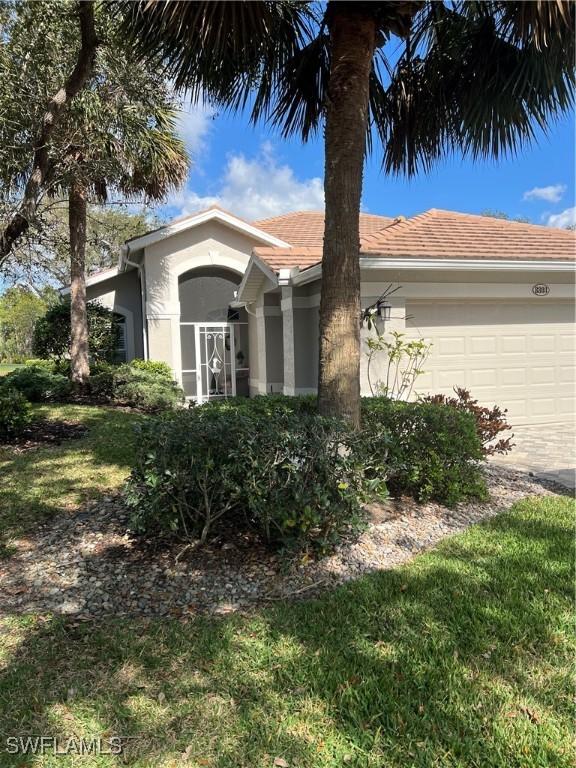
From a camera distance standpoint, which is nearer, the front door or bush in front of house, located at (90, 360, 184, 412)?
bush in front of house, located at (90, 360, 184, 412)

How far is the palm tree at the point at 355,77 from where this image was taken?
445 cm

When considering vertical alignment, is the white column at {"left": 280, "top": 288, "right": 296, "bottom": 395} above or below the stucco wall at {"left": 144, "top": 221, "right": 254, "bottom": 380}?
below

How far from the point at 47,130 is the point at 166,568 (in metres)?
6.82

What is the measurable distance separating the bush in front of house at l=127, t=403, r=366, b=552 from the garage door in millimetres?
5892

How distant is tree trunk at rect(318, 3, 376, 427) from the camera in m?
4.77

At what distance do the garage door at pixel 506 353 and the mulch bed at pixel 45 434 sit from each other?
6260 mm

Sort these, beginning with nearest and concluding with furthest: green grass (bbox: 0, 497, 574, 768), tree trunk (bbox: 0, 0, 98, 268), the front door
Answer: green grass (bbox: 0, 497, 574, 768) < tree trunk (bbox: 0, 0, 98, 268) < the front door

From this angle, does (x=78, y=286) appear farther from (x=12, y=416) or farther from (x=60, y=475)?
(x=60, y=475)

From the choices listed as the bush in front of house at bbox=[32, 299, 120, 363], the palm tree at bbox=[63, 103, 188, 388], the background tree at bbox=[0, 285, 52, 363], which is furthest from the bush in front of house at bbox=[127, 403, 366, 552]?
the background tree at bbox=[0, 285, 52, 363]

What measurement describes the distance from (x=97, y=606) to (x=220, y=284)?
1434cm

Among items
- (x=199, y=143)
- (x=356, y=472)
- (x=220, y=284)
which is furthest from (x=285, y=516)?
(x=220, y=284)

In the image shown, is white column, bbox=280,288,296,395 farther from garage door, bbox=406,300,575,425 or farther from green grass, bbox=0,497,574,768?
green grass, bbox=0,497,574,768

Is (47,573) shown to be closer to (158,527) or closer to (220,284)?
(158,527)

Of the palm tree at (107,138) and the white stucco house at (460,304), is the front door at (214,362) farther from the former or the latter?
the palm tree at (107,138)
